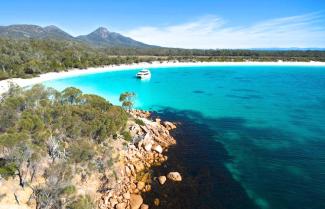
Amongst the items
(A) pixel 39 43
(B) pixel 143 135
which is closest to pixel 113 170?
Result: (B) pixel 143 135

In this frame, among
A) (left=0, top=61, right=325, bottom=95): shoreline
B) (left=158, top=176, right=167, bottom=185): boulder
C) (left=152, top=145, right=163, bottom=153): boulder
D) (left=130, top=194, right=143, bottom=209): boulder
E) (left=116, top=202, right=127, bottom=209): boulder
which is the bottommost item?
(left=130, top=194, right=143, bottom=209): boulder

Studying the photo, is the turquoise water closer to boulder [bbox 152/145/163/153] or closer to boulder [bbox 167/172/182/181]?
boulder [bbox 167/172/182/181]

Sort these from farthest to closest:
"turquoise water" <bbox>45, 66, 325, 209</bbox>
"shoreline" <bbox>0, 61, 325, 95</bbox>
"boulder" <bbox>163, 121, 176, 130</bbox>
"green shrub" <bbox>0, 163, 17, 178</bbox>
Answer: "shoreline" <bbox>0, 61, 325, 95</bbox>, "boulder" <bbox>163, 121, 176, 130</bbox>, "turquoise water" <bbox>45, 66, 325, 209</bbox>, "green shrub" <bbox>0, 163, 17, 178</bbox>

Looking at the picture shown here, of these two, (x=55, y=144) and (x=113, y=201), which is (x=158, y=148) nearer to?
(x=113, y=201)

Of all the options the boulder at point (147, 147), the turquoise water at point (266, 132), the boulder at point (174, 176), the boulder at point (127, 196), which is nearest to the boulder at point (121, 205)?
the boulder at point (127, 196)

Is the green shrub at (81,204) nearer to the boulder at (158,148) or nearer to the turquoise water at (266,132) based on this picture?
the turquoise water at (266,132)

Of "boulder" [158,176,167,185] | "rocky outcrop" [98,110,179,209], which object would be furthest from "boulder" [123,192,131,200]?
"boulder" [158,176,167,185]

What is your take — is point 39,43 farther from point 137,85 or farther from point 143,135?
point 143,135

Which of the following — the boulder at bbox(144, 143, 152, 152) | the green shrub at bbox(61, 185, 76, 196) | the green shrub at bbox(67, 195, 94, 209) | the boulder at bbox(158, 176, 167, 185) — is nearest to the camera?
the green shrub at bbox(67, 195, 94, 209)
